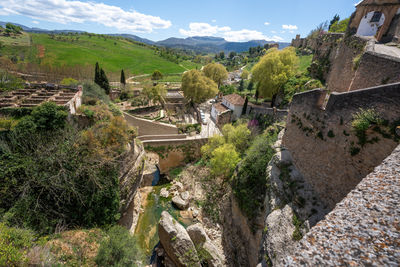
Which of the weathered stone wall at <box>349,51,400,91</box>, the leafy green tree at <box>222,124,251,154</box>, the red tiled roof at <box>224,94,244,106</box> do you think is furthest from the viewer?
the red tiled roof at <box>224,94,244,106</box>

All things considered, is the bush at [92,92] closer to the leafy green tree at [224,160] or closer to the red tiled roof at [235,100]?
the leafy green tree at [224,160]

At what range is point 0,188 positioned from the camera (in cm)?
989

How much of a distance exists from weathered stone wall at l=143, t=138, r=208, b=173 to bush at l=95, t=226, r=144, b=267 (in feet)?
39.5

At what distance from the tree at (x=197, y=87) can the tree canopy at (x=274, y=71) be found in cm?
971

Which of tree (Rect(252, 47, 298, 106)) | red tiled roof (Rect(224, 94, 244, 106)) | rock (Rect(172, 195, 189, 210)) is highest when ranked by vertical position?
tree (Rect(252, 47, 298, 106))

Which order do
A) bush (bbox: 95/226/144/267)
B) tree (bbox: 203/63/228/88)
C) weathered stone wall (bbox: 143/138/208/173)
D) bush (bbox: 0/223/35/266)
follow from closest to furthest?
bush (bbox: 0/223/35/266), bush (bbox: 95/226/144/267), weathered stone wall (bbox: 143/138/208/173), tree (bbox: 203/63/228/88)

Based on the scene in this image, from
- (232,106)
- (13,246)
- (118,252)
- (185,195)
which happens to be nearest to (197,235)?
(185,195)

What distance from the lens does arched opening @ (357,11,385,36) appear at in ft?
53.9

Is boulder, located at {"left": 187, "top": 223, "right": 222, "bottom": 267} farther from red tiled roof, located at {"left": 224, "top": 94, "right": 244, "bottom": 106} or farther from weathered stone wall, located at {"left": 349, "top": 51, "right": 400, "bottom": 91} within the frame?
red tiled roof, located at {"left": 224, "top": 94, "right": 244, "bottom": 106}

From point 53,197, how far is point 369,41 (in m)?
24.1

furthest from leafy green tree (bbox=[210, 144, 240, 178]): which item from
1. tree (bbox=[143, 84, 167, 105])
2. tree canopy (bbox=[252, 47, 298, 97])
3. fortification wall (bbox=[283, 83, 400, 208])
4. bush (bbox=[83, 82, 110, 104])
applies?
tree (bbox=[143, 84, 167, 105])

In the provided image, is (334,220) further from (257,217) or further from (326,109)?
(257,217)

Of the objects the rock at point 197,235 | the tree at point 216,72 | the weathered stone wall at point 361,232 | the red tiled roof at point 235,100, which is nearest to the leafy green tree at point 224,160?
the rock at point 197,235

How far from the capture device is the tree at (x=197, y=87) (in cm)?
3188
